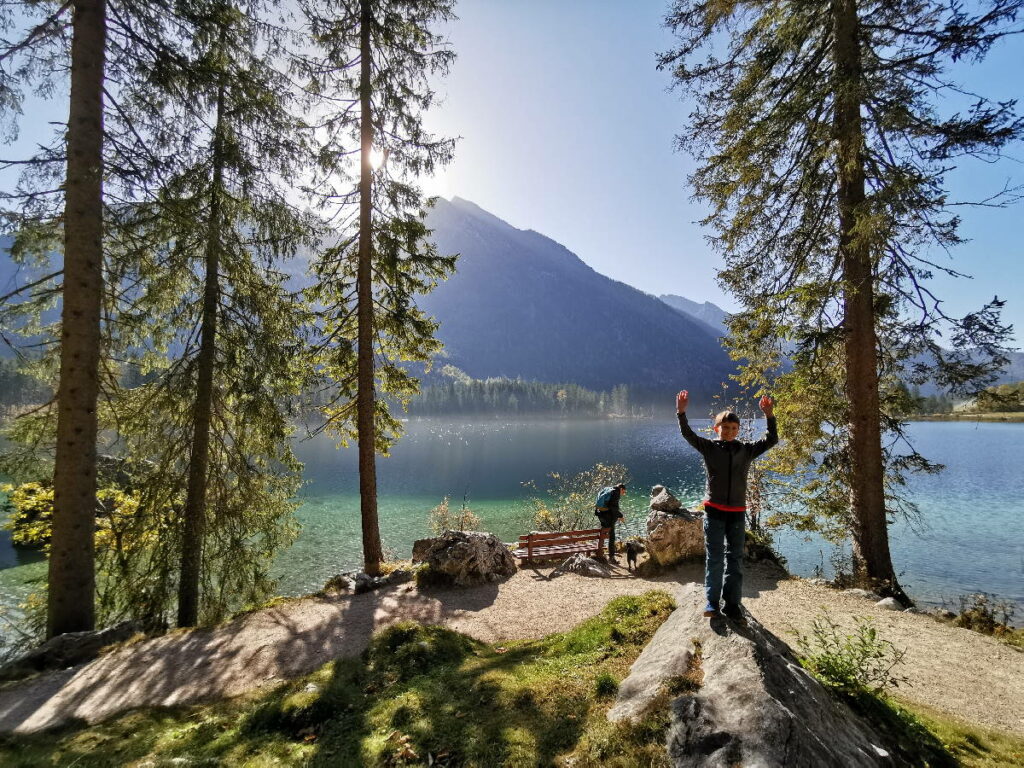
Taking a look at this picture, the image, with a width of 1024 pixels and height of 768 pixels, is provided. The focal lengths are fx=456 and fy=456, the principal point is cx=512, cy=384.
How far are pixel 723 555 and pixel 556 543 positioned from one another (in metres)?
9.24

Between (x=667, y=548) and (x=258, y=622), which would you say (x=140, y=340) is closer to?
(x=258, y=622)

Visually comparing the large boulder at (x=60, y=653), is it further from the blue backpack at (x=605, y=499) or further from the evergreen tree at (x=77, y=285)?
the blue backpack at (x=605, y=499)

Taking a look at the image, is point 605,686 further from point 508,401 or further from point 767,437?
point 508,401

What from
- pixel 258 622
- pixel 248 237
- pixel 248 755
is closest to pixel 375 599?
pixel 258 622

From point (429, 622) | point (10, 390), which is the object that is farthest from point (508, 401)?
point (429, 622)

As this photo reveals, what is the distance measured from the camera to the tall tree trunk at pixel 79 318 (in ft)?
23.5

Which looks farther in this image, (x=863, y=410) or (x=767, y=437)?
(x=863, y=410)

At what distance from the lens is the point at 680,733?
308cm

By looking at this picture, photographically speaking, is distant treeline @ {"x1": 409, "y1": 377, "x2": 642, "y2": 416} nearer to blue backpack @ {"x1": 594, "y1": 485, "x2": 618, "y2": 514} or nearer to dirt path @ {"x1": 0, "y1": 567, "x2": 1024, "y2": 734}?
blue backpack @ {"x1": 594, "y1": 485, "x2": 618, "y2": 514}

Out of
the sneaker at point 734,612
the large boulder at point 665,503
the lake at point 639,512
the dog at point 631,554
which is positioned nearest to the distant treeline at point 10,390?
the lake at point 639,512

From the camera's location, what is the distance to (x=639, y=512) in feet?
88.2

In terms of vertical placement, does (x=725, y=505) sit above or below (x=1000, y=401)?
below

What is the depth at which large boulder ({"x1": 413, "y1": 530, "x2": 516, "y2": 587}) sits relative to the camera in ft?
35.8

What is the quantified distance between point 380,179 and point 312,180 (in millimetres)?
1597
